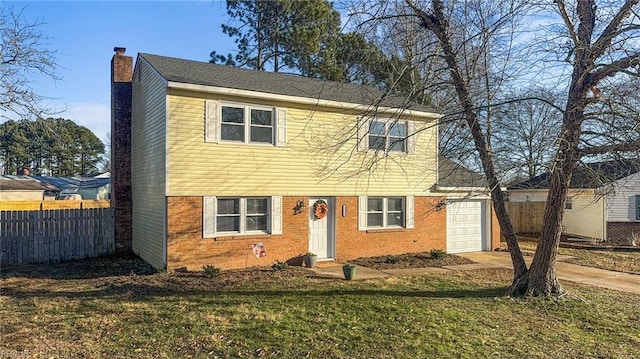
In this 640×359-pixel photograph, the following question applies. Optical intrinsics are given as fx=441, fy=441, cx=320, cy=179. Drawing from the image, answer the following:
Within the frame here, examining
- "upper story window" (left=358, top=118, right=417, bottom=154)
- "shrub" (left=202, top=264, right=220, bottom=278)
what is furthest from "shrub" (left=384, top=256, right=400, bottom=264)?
"shrub" (left=202, top=264, right=220, bottom=278)

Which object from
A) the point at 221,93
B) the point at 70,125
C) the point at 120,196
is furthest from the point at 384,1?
the point at 70,125

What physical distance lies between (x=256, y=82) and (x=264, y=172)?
2.71 m

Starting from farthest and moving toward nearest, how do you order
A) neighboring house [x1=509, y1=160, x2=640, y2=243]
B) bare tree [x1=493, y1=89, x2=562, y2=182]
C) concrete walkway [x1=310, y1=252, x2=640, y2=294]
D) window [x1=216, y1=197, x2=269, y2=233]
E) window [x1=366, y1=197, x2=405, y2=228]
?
1. neighboring house [x1=509, y1=160, x2=640, y2=243]
2. window [x1=366, y1=197, x2=405, y2=228]
3. window [x1=216, y1=197, x2=269, y2=233]
4. concrete walkway [x1=310, y1=252, x2=640, y2=294]
5. bare tree [x1=493, y1=89, x2=562, y2=182]

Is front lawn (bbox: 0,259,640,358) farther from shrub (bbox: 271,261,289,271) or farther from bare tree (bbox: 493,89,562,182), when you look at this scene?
bare tree (bbox: 493,89,562,182)

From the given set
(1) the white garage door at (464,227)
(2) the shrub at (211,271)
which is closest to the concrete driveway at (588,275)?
(1) the white garage door at (464,227)

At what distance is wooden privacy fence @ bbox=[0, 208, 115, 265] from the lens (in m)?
12.4

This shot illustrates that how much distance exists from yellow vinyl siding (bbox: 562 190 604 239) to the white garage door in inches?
262

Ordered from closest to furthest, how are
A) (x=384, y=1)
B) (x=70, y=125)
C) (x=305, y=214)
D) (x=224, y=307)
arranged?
(x=224, y=307)
(x=384, y=1)
(x=305, y=214)
(x=70, y=125)

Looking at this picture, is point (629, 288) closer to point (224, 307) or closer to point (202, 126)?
point (224, 307)

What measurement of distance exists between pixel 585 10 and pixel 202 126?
28.4 ft

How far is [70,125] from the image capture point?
169ft

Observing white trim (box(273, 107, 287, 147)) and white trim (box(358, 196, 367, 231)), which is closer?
white trim (box(273, 107, 287, 147))

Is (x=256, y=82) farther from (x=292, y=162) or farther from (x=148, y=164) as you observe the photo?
(x=148, y=164)

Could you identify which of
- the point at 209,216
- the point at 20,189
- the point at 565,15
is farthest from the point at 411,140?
the point at 20,189
